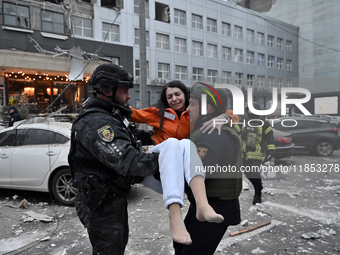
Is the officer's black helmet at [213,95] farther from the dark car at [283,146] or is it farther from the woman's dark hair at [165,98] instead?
the dark car at [283,146]

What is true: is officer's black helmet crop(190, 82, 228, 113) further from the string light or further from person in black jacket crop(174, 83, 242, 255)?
the string light

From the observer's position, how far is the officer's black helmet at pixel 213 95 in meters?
2.04

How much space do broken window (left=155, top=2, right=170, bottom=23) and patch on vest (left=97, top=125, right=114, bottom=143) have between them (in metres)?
21.9

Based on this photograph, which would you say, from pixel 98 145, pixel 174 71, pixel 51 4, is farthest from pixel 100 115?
pixel 174 71

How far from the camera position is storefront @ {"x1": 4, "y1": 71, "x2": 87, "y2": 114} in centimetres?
1639

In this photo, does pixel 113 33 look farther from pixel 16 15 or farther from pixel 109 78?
pixel 109 78

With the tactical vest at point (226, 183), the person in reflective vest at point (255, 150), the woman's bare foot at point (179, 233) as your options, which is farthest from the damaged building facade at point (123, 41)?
the woman's bare foot at point (179, 233)

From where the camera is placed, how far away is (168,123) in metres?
2.55

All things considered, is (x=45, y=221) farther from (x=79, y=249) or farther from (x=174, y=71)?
(x=174, y=71)

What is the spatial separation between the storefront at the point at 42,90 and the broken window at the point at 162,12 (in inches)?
380

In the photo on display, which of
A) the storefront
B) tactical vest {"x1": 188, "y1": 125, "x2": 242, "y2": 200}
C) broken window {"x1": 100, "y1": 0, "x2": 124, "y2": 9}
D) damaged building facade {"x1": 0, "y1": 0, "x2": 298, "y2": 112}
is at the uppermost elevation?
broken window {"x1": 100, "y1": 0, "x2": 124, "y2": 9}

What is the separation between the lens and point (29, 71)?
51.9 feet

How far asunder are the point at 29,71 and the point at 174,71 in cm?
1333

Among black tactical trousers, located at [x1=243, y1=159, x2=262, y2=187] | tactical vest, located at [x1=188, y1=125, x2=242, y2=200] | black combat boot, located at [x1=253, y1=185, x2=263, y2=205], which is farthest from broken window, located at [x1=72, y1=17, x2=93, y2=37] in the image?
tactical vest, located at [x1=188, y1=125, x2=242, y2=200]
